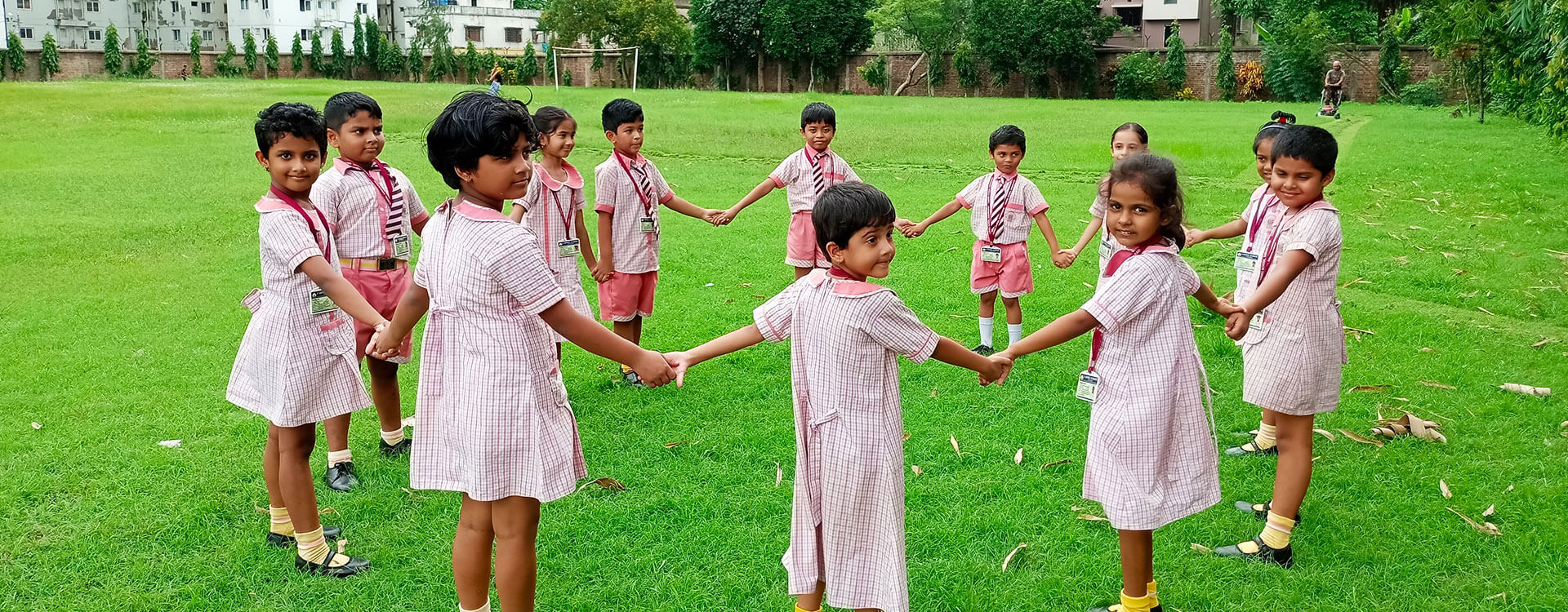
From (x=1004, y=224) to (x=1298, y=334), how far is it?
2.64m

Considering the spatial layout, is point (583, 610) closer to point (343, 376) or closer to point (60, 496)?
point (343, 376)

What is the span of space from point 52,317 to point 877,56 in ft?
139

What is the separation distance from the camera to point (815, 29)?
4741cm

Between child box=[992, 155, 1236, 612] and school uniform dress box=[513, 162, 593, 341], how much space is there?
2.88m

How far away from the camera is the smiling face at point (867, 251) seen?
2.81 m

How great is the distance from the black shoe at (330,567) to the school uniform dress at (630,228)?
2.50 metres

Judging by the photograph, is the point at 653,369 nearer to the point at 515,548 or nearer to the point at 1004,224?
the point at 515,548

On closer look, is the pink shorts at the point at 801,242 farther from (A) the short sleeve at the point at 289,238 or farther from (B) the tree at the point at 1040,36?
(B) the tree at the point at 1040,36

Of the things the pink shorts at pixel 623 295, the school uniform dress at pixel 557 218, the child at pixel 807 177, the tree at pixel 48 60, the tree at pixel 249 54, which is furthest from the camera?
the tree at pixel 249 54

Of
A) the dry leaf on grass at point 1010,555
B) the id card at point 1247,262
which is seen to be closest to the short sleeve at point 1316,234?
the id card at point 1247,262

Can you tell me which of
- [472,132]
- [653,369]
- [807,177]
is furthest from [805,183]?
[472,132]

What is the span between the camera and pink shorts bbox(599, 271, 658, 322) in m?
6.05

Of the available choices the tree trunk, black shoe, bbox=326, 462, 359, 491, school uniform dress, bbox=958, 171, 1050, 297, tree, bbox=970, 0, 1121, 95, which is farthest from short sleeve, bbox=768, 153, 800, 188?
the tree trunk

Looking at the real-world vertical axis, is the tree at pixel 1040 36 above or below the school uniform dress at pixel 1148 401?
above
